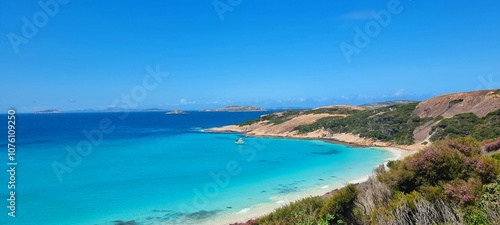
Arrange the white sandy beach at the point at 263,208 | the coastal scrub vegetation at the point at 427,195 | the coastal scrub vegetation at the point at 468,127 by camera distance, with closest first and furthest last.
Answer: the coastal scrub vegetation at the point at 427,195, the white sandy beach at the point at 263,208, the coastal scrub vegetation at the point at 468,127

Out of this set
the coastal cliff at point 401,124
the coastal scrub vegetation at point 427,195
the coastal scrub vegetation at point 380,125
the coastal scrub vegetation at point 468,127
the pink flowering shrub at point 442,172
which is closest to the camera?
the coastal scrub vegetation at point 427,195

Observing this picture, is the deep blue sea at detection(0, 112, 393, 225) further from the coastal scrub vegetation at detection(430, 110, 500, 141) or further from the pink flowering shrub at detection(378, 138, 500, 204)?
the pink flowering shrub at detection(378, 138, 500, 204)

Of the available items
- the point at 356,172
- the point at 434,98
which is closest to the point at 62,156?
the point at 356,172

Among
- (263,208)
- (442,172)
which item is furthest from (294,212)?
(263,208)

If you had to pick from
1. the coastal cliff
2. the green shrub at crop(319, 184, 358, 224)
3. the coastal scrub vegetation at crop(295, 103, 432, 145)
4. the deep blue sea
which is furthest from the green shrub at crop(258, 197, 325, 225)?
the coastal scrub vegetation at crop(295, 103, 432, 145)

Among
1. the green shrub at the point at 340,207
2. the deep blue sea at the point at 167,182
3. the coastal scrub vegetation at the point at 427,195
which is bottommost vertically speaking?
the deep blue sea at the point at 167,182

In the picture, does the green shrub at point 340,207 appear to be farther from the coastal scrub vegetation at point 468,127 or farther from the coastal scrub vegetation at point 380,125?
the coastal scrub vegetation at point 380,125

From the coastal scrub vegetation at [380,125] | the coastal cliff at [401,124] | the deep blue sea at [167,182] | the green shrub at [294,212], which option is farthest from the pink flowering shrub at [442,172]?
the coastal scrub vegetation at [380,125]
